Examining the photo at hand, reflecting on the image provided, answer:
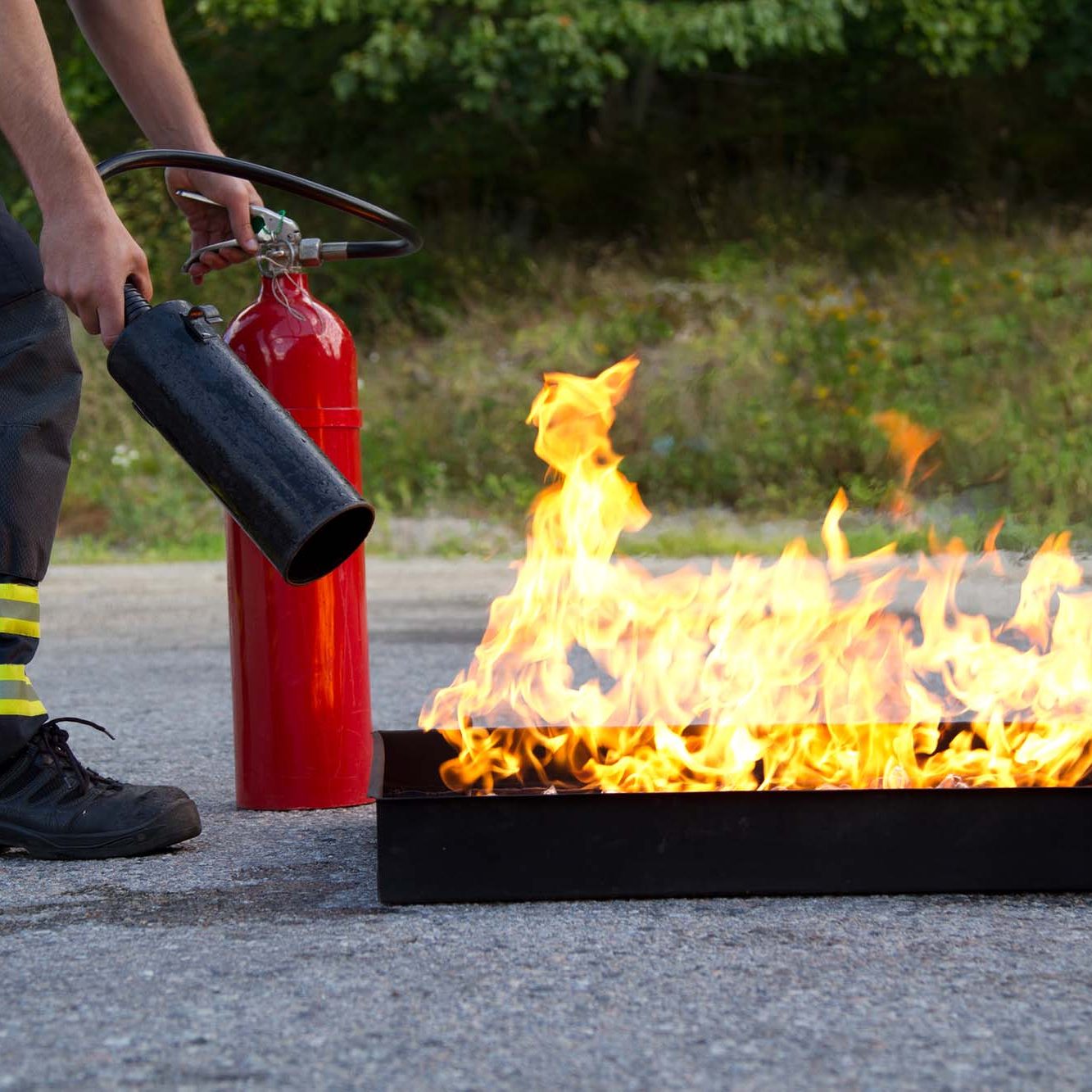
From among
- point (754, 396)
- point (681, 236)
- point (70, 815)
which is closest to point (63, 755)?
point (70, 815)

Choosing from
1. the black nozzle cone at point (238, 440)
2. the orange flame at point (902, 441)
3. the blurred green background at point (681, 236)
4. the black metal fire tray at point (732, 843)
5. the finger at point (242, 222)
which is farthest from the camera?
the blurred green background at point (681, 236)

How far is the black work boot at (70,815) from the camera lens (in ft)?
8.86

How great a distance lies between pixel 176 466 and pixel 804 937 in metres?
9.26

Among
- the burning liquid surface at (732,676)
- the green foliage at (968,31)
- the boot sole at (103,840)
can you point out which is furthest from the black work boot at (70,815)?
the green foliage at (968,31)

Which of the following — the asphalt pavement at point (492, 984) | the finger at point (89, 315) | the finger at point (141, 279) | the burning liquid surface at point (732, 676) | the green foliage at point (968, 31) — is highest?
the green foliage at point (968, 31)

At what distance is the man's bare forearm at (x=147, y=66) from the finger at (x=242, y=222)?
105mm

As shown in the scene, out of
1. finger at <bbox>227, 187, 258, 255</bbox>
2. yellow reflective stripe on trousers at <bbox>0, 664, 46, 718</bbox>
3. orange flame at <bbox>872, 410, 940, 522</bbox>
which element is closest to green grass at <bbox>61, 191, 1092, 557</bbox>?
orange flame at <bbox>872, 410, 940, 522</bbox>

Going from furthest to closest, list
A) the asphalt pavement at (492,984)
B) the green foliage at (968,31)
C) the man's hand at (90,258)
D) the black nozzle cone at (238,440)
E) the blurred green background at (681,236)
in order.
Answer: the green foliage at (968,31) < the blurred green background at (681,236) < the man's hand at (90,258) < the black nozzle cone at (238,440) < the asphalt pavement at (492,984)

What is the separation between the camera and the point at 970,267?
39.9 feet

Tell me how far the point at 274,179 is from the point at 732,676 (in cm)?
121

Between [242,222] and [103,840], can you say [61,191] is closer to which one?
[242,222]

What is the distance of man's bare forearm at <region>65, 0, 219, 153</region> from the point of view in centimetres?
302

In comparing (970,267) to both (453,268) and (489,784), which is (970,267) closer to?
(453,268)

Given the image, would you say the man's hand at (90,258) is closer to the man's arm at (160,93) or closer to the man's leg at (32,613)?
the man's leg at (32,613)
